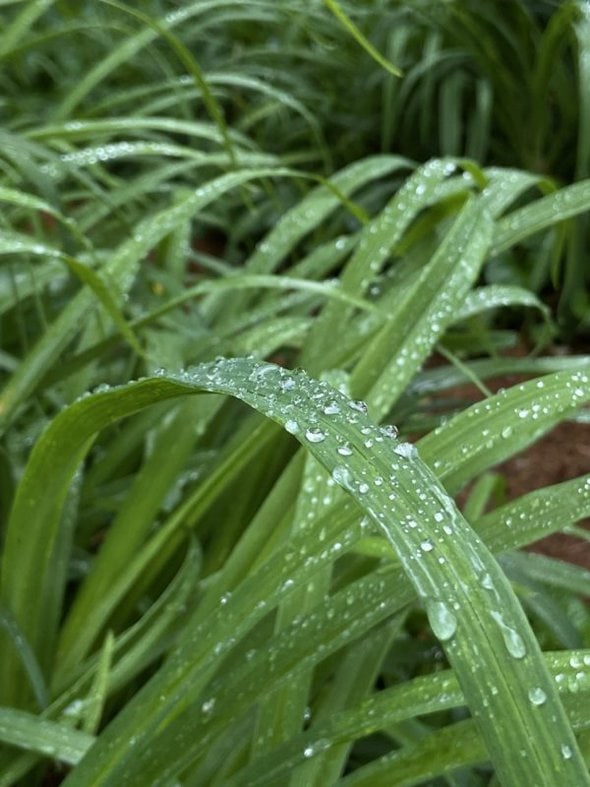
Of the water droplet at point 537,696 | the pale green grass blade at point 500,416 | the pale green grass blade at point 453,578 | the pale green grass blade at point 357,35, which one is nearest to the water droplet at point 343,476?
the pale green grass blade at point 453,578

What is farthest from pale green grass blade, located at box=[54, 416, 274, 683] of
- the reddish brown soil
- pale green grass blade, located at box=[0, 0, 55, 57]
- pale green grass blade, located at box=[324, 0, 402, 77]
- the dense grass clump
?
the reddish brown soil

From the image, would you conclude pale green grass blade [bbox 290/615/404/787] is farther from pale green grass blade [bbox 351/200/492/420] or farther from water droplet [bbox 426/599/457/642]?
water droplet [bbox 426/599/457/642]

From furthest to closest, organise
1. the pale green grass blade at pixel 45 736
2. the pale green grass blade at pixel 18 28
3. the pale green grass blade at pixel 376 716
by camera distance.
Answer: the pale green grass blade at pixel 18 28
the pale green grass blade at pixel 45 736
the pale green grass blade at pixel 376 716

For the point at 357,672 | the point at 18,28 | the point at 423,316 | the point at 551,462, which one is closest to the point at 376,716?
the point at 357,672

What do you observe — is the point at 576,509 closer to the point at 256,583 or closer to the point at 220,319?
the point at 256,583

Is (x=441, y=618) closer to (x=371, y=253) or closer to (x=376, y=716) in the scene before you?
(x=376, y=716)

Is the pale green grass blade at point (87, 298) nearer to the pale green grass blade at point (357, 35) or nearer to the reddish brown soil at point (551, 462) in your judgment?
the pale green grass blade at point (357, 35)

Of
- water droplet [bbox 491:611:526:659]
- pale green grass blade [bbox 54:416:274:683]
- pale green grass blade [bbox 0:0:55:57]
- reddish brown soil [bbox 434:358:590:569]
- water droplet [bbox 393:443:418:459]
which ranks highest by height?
pale green grass blade [bbox 0:0:55:57]

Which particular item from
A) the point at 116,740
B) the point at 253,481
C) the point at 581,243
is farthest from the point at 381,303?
the point at 581,243
